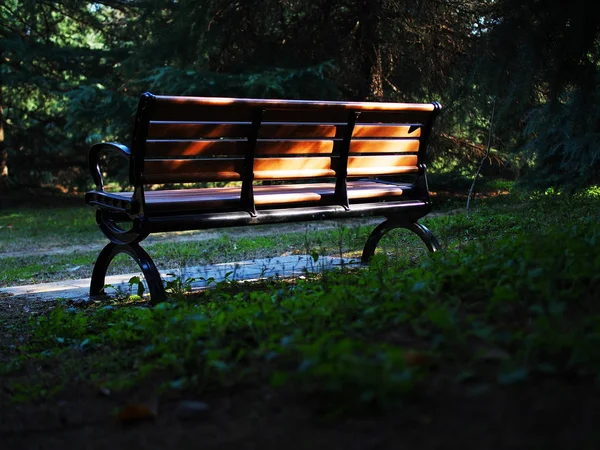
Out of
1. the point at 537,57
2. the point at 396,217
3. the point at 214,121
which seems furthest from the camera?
Answer: the point at 396,217

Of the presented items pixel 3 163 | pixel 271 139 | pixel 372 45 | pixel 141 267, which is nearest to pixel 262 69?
pixel 372 45

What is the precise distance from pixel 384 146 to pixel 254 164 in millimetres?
1178

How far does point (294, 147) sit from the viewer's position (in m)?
4.96

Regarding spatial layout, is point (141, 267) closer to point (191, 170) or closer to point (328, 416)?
point (191, 170)

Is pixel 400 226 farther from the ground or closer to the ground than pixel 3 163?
closer to the ground

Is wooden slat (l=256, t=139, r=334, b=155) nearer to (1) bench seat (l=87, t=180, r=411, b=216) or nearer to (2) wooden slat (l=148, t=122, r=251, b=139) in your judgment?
(2) wooden slat (l=148, t=122, r=251, b=139)

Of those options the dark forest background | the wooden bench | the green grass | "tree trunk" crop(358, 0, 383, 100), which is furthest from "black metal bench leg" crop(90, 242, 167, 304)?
"tree trunk" crop(358, 0, 383, 100)

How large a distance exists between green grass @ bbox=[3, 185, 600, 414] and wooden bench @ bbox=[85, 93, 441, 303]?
0.84 meters

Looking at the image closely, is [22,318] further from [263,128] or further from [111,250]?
[263,128]

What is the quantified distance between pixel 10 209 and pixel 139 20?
17.7 ft

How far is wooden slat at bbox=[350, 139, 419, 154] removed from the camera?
525cm

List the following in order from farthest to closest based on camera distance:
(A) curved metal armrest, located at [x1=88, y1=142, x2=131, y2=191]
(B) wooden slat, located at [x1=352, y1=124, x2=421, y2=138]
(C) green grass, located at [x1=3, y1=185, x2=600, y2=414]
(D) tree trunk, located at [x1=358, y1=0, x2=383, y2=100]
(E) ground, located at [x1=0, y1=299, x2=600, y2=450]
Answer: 1. (D) tree trunk, located at [x1=358, y1=0, x2=383, y2=100]
2. (B) wooden slat, located at [x1=352, y1=124, x2=421, y2=138]
3. (A) curved metal armrest, located at [x1=88, y1=142, x2=131, y2=191]
4. (C) green grass, located at [x1=3, y1=185, x2=600, y2=414]
5. (E) ground, located at [x1=0, y1=299, x2=600, y2=450]

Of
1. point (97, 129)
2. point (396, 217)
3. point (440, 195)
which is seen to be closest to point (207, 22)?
point (97, 129)

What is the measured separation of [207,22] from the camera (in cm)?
1345
